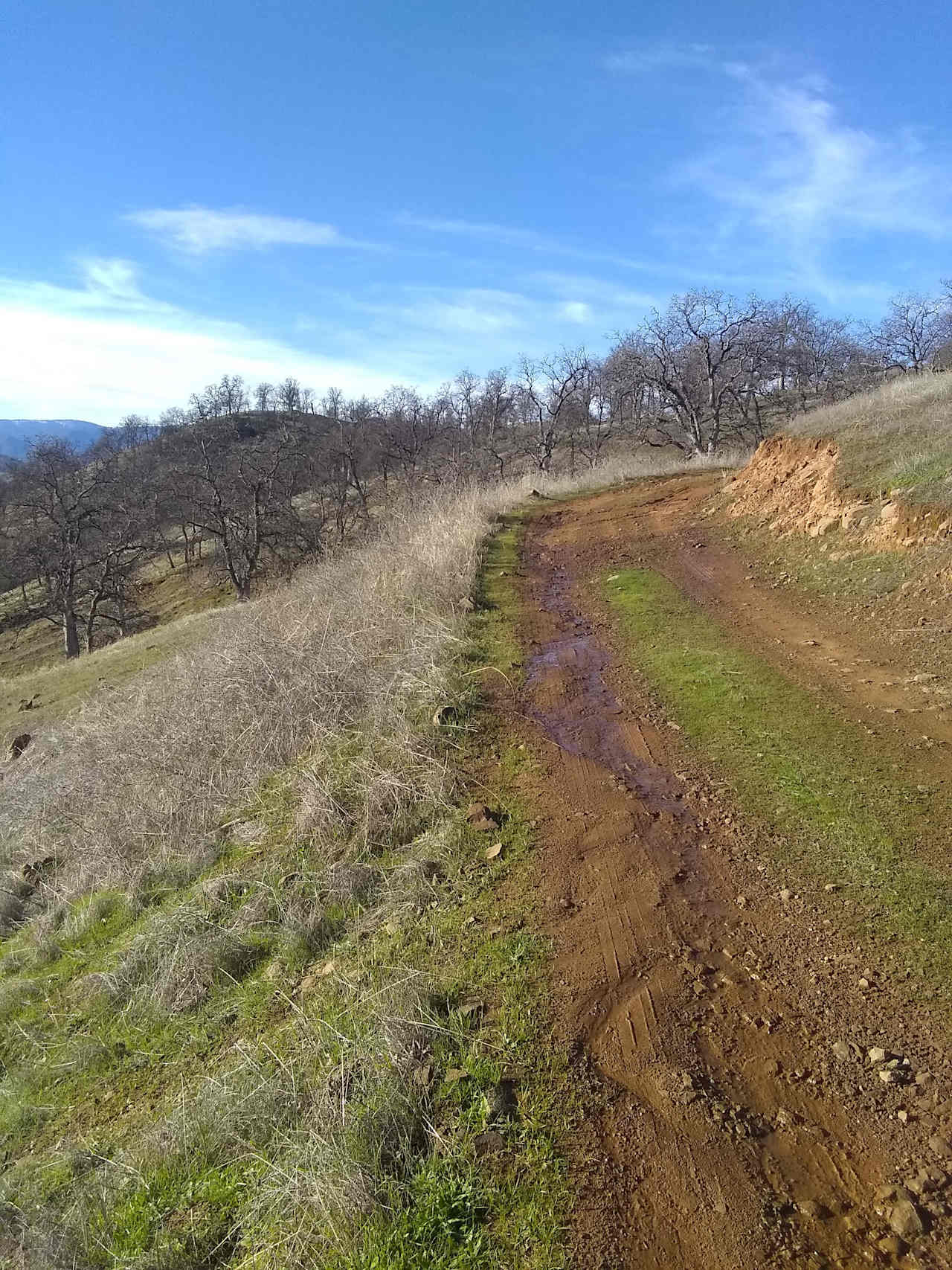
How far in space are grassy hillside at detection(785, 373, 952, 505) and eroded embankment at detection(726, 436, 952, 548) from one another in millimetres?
198

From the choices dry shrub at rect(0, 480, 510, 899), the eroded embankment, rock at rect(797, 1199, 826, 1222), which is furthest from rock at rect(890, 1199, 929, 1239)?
the eroded embankment

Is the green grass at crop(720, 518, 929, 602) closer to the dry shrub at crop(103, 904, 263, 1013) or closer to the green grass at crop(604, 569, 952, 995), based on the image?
the green grass at crop(604, 569, 952, 995)

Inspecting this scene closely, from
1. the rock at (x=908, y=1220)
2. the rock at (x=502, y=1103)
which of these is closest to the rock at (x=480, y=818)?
the rock at (x=502, y=1103)

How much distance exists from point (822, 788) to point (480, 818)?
84.0 inches

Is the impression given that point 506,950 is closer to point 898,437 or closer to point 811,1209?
point 811,1209

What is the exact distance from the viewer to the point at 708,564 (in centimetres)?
1057

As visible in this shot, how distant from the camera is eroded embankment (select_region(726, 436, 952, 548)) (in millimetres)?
8273

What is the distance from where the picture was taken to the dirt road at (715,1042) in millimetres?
2184

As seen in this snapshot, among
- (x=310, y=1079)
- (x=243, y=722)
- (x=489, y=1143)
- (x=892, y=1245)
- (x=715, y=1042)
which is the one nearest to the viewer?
(x=892, y=1245)

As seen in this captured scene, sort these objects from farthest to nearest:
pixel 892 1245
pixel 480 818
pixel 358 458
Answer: pixel 358 458, pixel 480 818, pixel 892 1245

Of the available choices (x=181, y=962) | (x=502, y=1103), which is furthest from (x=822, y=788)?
(x=181, y=962)

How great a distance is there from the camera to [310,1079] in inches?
120

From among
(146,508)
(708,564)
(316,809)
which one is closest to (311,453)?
(146,508)

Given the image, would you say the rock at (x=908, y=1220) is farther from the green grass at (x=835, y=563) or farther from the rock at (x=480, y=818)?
the green grass at (x=835, y=563)
